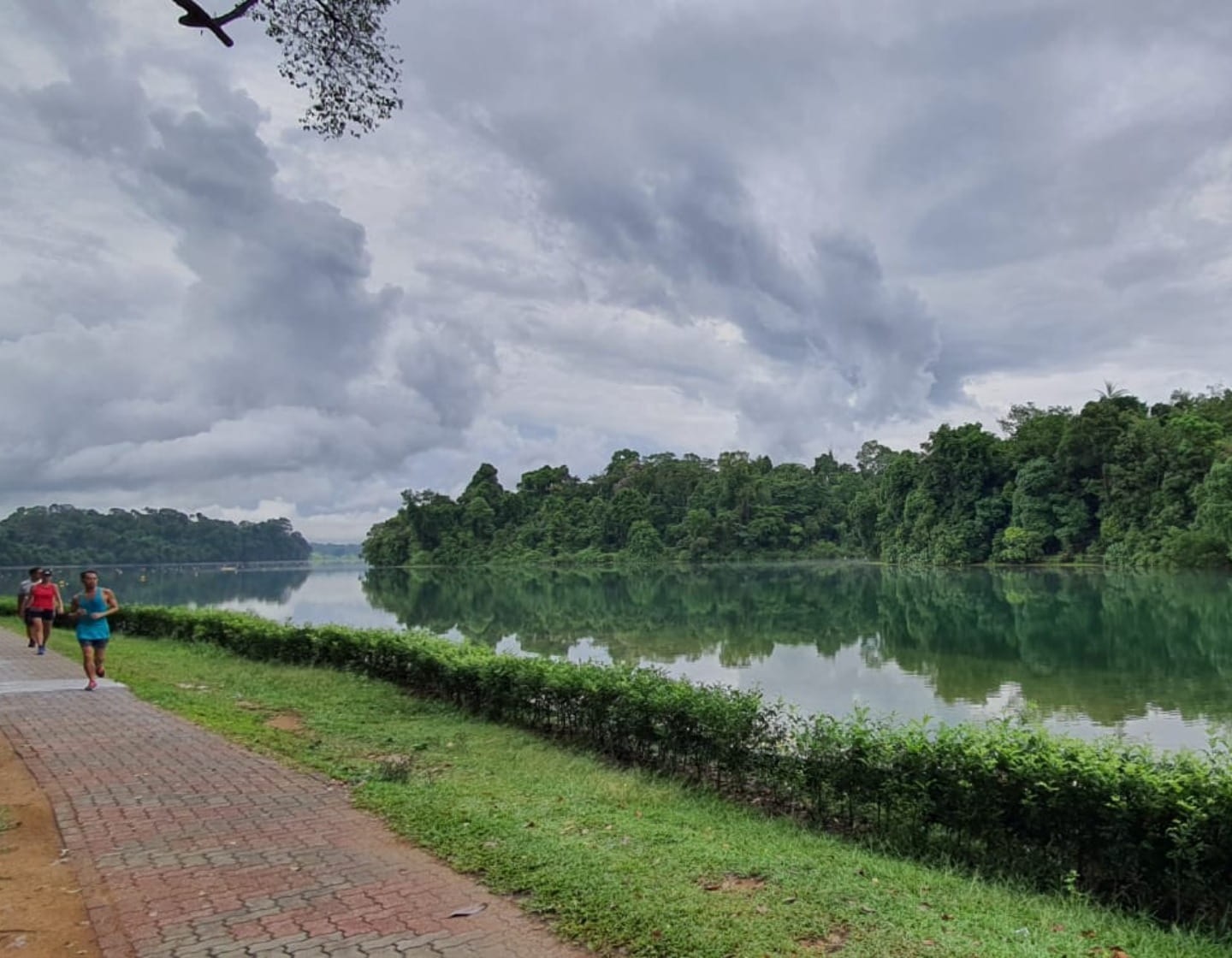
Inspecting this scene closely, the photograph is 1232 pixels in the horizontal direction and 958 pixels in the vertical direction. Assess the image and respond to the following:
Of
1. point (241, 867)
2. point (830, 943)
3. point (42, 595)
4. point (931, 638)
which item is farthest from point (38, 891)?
point (931, 638)

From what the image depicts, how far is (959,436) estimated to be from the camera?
195 ft

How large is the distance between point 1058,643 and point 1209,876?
16236 millimetres

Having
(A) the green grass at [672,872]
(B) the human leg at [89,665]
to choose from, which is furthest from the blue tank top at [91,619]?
(A) the green grass at [672,872]

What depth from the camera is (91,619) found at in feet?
30.0

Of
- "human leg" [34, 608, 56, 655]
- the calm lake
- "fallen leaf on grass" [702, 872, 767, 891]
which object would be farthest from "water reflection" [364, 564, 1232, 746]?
"human leg" [34, 608, 56, 655]

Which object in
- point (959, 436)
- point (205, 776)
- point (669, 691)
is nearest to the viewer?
point (205, 776)

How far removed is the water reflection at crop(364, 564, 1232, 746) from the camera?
12156 mm

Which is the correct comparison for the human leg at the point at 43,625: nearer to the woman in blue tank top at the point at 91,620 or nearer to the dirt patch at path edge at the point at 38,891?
the woman in blue tank top at the point at 91,620

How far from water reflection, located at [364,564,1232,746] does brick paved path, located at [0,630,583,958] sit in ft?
18.0

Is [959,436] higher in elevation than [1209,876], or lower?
higher

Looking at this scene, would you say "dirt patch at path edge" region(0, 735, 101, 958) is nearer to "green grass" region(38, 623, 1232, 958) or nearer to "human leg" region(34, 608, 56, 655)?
"green grass" region(38, 623, 1232, 958)

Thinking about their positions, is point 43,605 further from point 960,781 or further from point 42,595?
point 960,781

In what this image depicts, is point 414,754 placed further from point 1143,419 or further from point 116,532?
Result: point 116,532

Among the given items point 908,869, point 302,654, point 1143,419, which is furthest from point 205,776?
point 1143,419
